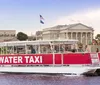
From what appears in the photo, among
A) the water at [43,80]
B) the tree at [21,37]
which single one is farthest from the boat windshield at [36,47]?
the tree at [21,37]

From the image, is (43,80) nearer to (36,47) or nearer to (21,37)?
(36,47)

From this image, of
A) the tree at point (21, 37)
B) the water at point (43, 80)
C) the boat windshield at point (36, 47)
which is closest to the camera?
the water at point (43, 80)

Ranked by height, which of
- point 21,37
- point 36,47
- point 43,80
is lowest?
point 43,80

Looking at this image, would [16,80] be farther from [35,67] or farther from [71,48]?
[71,48]

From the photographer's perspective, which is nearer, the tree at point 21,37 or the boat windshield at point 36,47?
the boat windshield at point 36,47

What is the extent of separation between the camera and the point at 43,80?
45281 millimetres

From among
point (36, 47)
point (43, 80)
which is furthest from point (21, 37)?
point (43, 80)

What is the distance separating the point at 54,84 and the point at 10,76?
900cm

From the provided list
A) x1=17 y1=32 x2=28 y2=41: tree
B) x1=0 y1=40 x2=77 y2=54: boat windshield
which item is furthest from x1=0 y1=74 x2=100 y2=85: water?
x1=17 y1=32 x2=28 y2=41: tree

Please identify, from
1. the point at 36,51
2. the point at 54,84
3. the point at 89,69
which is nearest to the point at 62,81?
the point at 54,84

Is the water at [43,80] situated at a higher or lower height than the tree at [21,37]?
lower

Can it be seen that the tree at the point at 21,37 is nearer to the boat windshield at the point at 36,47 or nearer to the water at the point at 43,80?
the boat windshield at the point at 36,47

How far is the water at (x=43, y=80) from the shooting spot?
42.8 meters

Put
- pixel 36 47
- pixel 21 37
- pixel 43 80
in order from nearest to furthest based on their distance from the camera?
pixel 43 80, pixel 36 47, pixel 21 37
